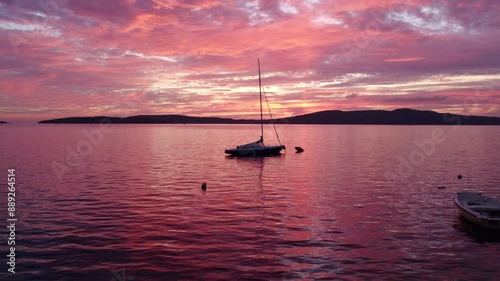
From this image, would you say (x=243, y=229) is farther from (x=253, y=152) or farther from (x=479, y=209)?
(x=253, y=152)

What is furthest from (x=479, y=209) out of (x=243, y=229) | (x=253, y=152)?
(x=253, y=152)

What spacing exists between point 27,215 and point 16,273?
1124 cm

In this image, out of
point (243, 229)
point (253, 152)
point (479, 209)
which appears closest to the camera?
point (243, 229)

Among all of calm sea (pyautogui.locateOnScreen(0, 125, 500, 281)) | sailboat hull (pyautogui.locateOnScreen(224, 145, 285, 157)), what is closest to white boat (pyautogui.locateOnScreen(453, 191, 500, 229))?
calm sea (pyautogui.locateOnScreen(0, 125, 500, 281))

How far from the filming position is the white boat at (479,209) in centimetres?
2461

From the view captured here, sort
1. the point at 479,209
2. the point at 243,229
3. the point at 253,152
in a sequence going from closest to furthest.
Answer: the point at 243,229, the point at 479,209, the point at 253,152

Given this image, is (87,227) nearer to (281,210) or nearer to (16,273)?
(16,273)

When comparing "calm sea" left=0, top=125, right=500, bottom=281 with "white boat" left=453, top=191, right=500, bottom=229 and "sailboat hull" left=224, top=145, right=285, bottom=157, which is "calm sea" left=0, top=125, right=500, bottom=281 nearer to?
"white boat" left=453, top=191, right=500, bottom=229

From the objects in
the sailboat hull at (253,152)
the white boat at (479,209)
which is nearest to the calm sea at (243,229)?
the white boat at (479,209)

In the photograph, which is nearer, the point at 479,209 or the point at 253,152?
the point at 479,209

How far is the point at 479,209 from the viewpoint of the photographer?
27.3m

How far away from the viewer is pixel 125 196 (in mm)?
35344

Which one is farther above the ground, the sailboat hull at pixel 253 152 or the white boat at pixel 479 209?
the sailboat hull at pixel 253 152

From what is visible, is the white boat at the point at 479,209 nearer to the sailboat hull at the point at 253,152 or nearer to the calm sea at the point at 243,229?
the calm sea at the point at 243,229
